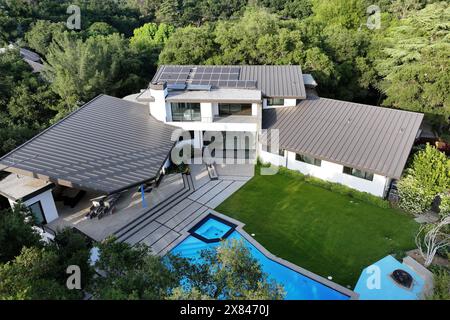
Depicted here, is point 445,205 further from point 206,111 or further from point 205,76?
point 205,76

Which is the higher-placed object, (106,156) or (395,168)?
(106,156)

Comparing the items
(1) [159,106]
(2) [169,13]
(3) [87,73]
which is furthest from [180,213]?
(2) [169,13]

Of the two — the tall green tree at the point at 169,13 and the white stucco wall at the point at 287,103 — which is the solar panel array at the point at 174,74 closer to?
the white stucco wall at the point at 287,103

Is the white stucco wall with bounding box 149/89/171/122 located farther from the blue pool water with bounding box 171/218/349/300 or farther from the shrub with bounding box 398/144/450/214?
the shrub with bounding box 398/144/450/214

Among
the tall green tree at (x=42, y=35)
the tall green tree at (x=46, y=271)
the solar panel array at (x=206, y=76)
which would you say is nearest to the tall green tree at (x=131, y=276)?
the tall green tree at (x=46, y=271)
